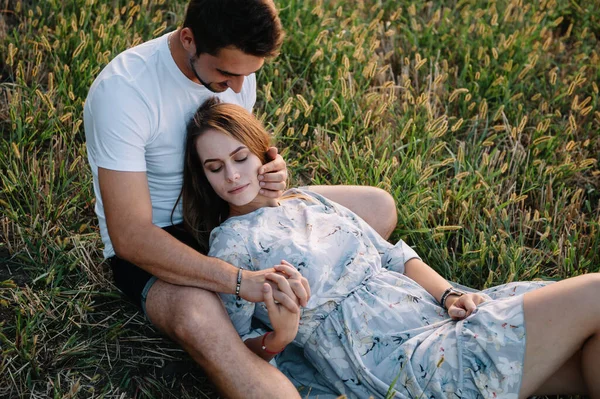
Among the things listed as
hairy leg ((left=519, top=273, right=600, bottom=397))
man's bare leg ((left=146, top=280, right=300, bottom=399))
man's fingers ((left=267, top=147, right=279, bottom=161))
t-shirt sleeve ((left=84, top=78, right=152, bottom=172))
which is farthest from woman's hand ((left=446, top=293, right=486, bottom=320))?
t-shirt sleeve ((left=84, top=78, right=152, bottom=172))

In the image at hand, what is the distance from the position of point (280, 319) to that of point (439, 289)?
759mm

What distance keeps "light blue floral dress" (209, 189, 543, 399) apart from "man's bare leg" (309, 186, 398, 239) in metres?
0.31

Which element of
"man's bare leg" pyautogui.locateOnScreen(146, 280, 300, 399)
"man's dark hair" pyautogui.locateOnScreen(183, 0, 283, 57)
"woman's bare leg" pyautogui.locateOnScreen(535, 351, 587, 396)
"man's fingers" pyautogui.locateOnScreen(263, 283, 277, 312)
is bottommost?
"man's bare leg" pyautogui.locateOnScreen(146, 280, 300, 399)

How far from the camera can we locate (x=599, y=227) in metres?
3.91

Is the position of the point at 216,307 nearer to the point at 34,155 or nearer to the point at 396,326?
the point at 396,326

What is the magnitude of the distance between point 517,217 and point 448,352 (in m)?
1.45

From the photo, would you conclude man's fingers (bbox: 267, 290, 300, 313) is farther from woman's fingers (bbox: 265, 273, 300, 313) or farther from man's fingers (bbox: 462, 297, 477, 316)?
man's fingers (bbox: 462, 297, 477, 316)

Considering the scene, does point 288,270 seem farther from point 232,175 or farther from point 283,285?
point 232,175

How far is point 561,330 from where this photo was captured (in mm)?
2729

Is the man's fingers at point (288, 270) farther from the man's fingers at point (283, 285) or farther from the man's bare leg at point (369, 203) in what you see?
the man's bare leg at point (369, 203)

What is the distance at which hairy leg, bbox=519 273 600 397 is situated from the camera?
2721mm

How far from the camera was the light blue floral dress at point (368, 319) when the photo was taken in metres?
2.75

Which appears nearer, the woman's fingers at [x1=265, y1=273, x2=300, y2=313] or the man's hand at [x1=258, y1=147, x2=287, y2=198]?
the woman's fingers at [x1=265, y1=273, x2=300, y2=313]

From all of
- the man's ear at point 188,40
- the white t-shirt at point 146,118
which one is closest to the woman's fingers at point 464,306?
the white t-shirt at point 146,118
